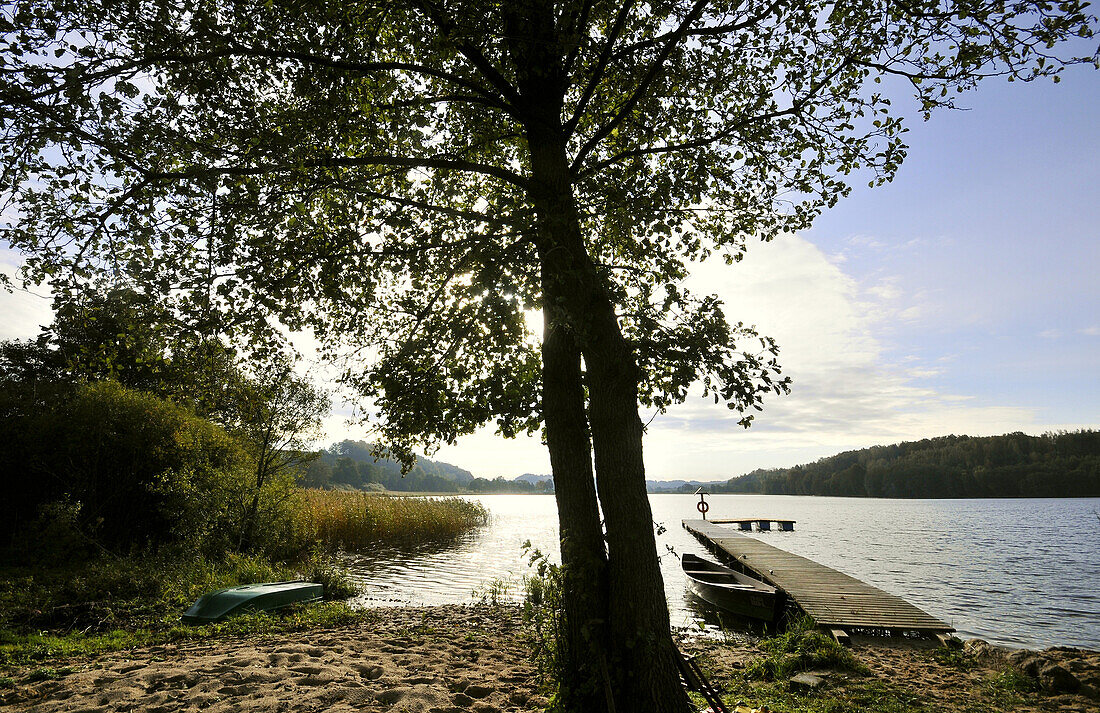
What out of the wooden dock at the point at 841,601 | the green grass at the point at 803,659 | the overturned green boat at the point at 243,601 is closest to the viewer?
the green grass at the point at 803,659

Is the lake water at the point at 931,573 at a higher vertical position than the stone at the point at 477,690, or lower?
lower

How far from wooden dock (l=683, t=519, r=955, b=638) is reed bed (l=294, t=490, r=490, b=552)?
14.5m

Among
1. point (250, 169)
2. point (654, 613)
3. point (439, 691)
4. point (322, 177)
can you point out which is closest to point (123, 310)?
point (250, 169)

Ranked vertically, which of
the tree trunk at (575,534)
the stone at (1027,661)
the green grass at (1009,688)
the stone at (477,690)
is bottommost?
the green grass at (1009,688)

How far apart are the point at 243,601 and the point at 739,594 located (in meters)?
10.8

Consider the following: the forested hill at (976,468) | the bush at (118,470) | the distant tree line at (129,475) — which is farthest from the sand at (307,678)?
the forested hill at (976,468)

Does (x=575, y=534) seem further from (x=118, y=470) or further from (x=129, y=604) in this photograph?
(x=118, y=470)

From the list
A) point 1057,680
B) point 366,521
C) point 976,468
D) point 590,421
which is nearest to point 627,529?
point 590,421

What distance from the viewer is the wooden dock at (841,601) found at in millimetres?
11109

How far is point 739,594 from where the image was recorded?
43.6ft

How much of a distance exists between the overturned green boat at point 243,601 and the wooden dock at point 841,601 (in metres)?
10.9

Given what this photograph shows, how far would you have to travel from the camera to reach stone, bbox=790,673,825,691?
23.9 ft

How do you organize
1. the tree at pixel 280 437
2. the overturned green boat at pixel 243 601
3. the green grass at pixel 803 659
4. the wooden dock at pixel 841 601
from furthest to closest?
the tree at pixel 280 437, the wooden dock at pixel 841 601, the overturned green boat at pixel 243 601, the green grass at pixel 803 659

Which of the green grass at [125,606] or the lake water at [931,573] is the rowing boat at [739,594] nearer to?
the lake water at [931,573]
